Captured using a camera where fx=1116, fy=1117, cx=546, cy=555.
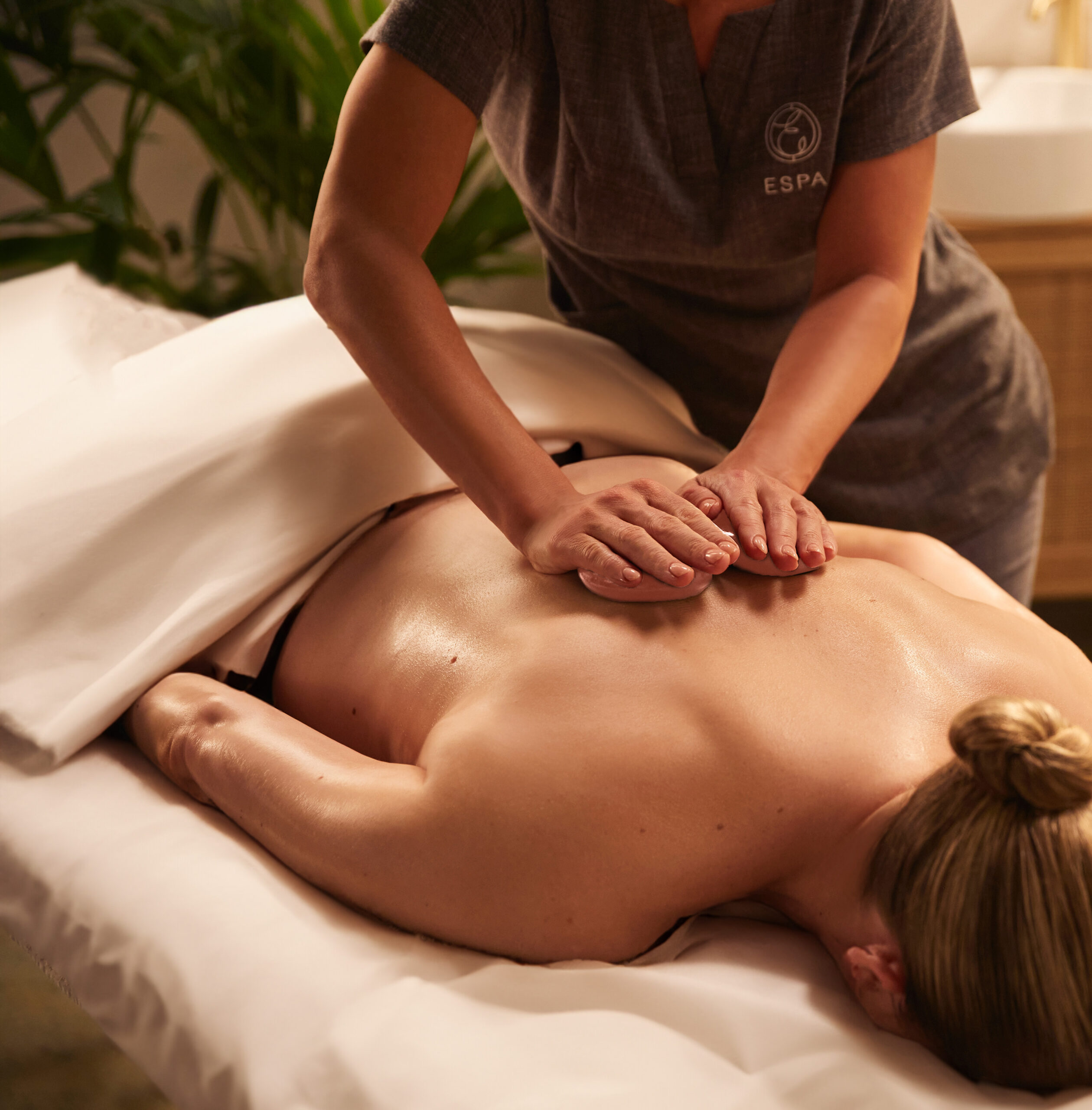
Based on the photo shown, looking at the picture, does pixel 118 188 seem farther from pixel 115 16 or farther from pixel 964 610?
pixel 964 610

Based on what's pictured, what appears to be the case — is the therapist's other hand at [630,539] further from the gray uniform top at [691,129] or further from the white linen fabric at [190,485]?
the gray uniform top at [691,129]

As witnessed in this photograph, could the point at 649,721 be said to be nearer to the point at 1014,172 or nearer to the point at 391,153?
the point at 391,153

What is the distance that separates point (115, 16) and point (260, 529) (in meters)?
1.34

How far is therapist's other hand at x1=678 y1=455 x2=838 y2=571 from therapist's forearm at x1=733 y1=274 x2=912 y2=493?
44 mm

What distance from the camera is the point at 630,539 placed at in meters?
0.84

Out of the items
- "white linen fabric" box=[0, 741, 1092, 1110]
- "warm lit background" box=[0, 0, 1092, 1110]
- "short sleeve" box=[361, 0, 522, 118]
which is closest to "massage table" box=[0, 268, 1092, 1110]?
"white linen fabric" box=[0, 741, 1092, 1110]

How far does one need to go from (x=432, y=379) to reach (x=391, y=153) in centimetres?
19

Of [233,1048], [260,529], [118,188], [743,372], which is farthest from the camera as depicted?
[118,188]

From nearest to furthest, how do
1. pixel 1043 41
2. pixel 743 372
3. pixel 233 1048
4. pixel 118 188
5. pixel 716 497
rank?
pixel 233 1048
pixel 716 497
pixel 743 372
pixel 118 188
pixel 1043 41

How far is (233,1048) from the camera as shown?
66 centimetres

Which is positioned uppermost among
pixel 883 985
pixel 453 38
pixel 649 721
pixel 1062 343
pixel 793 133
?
pixel 453 38

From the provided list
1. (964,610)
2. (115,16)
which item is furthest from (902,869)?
(115,16)

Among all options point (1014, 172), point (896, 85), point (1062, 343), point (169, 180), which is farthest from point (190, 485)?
point (169, 180)

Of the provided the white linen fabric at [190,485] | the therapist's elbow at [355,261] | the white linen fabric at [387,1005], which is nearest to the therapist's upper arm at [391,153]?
the therapist's elbow at [355,261]
